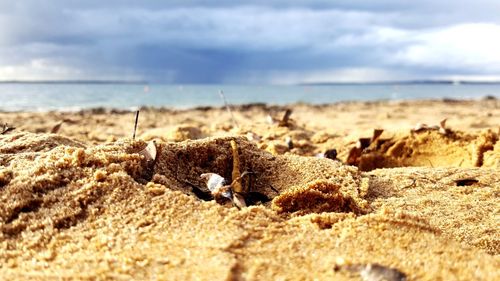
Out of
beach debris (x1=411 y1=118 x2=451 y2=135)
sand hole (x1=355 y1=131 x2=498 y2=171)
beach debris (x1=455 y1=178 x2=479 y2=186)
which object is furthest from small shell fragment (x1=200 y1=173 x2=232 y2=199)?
beach debris (x1=411 y1=118 x2=451 y2=135)

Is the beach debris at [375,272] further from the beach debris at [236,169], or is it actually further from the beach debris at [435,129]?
the beach debris at [435,129]

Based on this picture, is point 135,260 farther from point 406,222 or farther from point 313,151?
point 313,151

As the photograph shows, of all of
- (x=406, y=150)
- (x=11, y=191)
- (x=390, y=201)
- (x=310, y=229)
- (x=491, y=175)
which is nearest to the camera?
(x=310, y=229)

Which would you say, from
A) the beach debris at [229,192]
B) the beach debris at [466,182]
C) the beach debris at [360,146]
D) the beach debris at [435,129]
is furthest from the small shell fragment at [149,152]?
the beach debris at [435,129]

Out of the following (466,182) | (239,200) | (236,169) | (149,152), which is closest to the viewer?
(239,200)

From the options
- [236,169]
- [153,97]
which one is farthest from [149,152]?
[153,97]

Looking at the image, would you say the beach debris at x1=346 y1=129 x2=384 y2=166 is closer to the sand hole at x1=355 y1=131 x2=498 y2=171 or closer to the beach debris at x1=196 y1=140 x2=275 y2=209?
A: the sand hole at x1=355 y1=131 x2=498 y2=171

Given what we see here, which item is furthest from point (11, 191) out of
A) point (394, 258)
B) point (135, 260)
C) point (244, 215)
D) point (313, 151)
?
point (313, 151)

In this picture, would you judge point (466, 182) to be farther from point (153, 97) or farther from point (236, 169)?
point (153, 97)
